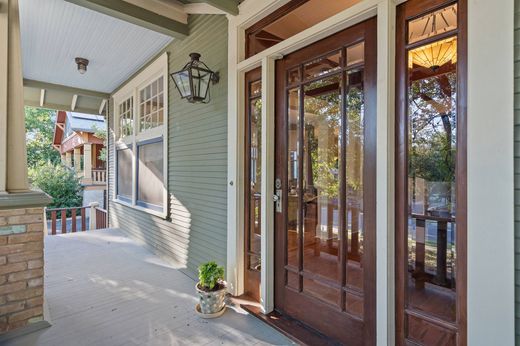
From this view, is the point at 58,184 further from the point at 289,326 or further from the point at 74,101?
the point at 289,326

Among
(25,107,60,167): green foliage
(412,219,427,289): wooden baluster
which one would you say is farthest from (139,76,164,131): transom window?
(25,107,60,167): green foliage

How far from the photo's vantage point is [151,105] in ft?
15.4

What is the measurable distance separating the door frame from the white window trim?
→ 5.32 ft

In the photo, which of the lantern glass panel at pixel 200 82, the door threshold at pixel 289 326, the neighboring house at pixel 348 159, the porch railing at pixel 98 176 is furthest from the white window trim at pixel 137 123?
the porch railing at pixel 98 176

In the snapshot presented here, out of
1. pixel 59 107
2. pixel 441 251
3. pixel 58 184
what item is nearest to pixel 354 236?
pixel 441 251

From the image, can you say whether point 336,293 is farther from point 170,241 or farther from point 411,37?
point 170,241

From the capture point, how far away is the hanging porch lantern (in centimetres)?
299

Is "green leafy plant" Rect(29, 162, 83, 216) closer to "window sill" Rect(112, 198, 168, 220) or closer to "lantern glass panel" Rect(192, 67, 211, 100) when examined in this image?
"window sill" Rect(112, 198, 168, 220)

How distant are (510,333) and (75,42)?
5243 mm

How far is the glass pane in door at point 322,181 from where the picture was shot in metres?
2.04

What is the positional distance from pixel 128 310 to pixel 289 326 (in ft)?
4.80

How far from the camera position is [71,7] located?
3211 millimetres

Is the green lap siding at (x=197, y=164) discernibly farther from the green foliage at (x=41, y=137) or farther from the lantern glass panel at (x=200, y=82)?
the green foliage at (x=41, y=137)

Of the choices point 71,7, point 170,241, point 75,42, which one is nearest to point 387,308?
point 170,241
